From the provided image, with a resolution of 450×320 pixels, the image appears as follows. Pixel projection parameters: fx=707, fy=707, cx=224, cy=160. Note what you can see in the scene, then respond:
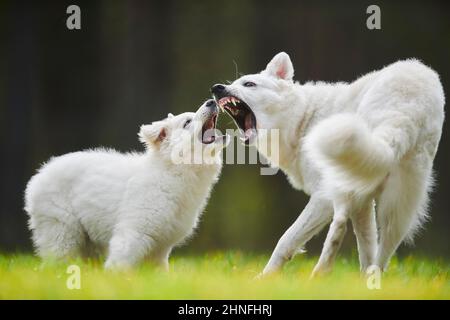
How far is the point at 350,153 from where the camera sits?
4.20m

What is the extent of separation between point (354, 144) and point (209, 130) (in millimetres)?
2022

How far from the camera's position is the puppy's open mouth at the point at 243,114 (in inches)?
241

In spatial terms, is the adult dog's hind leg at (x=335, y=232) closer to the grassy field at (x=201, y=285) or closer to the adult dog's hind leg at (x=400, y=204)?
the grassy field at (x=201, y=285)

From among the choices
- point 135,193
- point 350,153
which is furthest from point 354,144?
point 135,193

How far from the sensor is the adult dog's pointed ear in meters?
6.08

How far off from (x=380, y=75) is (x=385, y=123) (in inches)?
26.5

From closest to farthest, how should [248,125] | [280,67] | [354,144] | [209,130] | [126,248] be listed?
[354,144] < [126,248] < [209,130] < [280,67] < [248,125]

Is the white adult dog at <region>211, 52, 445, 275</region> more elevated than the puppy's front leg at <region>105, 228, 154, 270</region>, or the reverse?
the white adult dog at <region>211, 52, 445, 275</region>

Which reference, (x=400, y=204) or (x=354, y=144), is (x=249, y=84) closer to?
(x=400, y=204)

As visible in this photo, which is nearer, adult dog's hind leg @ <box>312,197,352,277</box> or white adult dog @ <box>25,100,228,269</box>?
adult dog's hind leg @ <box>312,197,352,277</box>

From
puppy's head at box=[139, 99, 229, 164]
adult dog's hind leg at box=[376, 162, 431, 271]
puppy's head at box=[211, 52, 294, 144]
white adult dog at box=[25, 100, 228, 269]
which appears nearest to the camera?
adult dog's hind leg at box=[376, 162, 431, 271]

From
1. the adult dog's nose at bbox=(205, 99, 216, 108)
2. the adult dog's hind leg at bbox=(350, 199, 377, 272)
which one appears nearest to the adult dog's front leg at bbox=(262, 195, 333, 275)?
the adult dog's hind leg at bbox=(350, 199, 377, 272)

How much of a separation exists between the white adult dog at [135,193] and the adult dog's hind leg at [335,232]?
115cm

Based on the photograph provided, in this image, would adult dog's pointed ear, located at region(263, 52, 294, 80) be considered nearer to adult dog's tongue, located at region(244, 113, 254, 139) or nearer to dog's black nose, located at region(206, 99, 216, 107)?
adult dog's tongue, located at region(244, 113, 254, 139)
